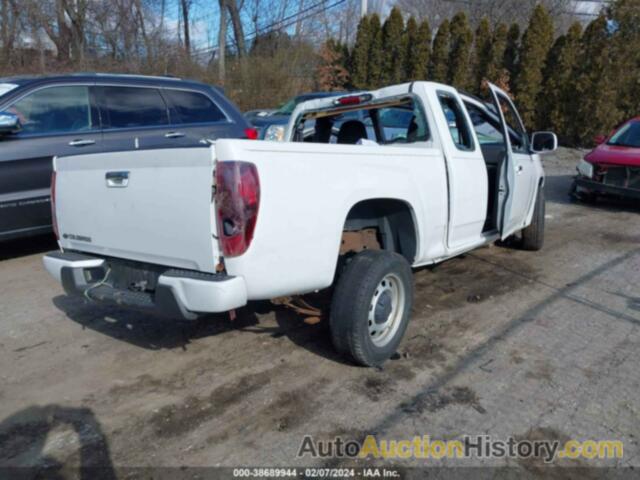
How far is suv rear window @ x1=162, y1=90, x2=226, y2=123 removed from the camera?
6430mm

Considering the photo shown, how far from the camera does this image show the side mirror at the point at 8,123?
4.94 meters

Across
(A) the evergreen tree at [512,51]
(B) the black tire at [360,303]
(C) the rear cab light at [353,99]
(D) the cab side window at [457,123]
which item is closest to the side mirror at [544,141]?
(D) the cab side window at [457,123]

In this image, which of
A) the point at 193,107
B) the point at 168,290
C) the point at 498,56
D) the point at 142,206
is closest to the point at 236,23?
the point at 498,56

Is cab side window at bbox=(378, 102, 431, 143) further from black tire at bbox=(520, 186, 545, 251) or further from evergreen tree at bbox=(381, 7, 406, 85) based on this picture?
evergreen tree at bbox=(381, 7, 406, 85)

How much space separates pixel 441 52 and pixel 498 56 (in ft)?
7.48

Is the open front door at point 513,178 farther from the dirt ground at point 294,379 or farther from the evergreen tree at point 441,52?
the evergreen tree at point 441,52

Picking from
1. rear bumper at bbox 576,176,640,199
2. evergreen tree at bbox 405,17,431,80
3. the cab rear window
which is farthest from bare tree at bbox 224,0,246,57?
the cab rear window

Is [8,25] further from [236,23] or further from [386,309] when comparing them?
[386,309]

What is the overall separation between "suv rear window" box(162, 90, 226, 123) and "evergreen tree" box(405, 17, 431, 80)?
14.4 m

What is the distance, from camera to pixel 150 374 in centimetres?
342

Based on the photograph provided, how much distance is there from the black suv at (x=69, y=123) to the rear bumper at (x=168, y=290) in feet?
5.70

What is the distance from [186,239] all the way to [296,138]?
286 cm

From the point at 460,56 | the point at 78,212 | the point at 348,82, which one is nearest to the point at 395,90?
the point at 78,212

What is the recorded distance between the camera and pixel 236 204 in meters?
2.56
